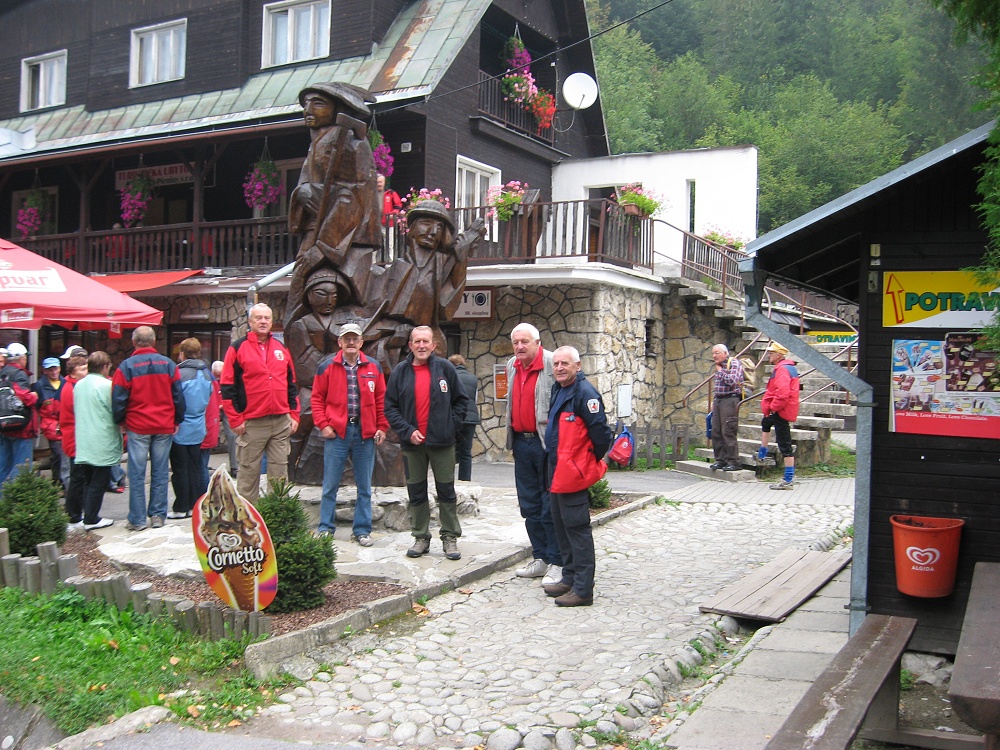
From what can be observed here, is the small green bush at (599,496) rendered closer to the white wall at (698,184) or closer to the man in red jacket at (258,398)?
the man in red jacket at (258,398)

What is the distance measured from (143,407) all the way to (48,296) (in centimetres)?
187

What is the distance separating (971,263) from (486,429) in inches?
451

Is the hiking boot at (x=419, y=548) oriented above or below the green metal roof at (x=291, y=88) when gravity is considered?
below

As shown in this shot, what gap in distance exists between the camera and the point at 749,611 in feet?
21.4

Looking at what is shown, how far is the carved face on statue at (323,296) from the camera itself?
9203 millimetres

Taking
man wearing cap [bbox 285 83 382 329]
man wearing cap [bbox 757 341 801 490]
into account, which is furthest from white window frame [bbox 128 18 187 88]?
man wearing cap [bbox 757 341 801 490]

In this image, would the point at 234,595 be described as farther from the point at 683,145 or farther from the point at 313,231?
the point at 683,145

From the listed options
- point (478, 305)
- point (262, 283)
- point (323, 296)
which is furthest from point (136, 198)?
point (323, 296)

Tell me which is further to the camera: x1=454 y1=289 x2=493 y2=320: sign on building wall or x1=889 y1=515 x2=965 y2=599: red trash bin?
x1=454 y1=289 x2=493 y2=320: sign on building wall

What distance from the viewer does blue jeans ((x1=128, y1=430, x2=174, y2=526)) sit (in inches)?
337

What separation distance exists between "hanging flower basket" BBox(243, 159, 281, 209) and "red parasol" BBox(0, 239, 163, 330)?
8.28m

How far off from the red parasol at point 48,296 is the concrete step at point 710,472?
7790mm

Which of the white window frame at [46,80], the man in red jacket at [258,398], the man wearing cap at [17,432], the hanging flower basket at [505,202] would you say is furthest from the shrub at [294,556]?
the white window frame at [46,80]

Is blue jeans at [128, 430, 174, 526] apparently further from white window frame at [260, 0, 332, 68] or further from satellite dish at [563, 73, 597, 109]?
satellite dish at [563, 73, 597, 109]
